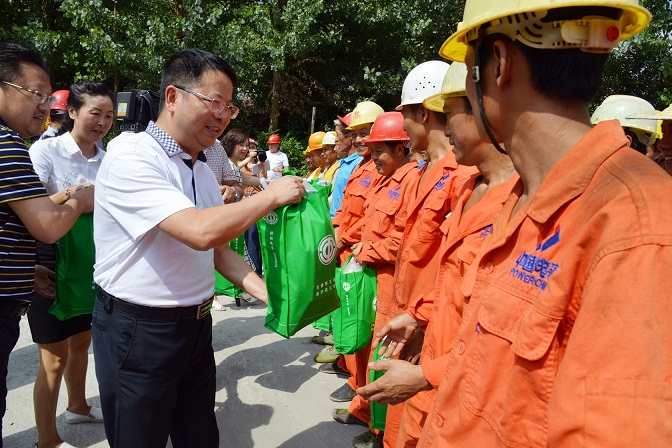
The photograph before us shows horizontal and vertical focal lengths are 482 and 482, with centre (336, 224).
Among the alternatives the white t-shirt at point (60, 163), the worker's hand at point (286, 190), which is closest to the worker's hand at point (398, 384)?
the worker's hand at point (286, 190)

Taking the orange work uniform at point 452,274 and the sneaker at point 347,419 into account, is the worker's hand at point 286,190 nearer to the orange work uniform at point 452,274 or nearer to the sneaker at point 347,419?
the orange work uniform at point 452,274

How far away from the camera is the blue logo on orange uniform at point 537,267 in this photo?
1.01 m

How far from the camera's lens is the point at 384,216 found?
3746 millimetres

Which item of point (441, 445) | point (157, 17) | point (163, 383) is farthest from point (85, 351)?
point (157, 17)

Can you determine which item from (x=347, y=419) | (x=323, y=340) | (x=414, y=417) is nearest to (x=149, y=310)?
(x=414, y=417)

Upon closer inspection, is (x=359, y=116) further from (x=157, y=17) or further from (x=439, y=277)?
(x=157, y=17)

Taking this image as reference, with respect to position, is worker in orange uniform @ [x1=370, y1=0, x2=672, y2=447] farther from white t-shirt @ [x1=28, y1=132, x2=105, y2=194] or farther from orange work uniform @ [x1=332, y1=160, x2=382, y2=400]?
orange work uniform @ [x1=332, y1=160, x2=382, y2=400]

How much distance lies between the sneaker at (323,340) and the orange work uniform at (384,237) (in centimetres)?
145

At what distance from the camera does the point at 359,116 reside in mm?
5375

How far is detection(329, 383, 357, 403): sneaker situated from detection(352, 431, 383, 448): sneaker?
2.00 feet

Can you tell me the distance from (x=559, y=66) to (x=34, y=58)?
274cm

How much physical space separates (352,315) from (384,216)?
2.70 feet

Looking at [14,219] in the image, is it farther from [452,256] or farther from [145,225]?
[452,256]

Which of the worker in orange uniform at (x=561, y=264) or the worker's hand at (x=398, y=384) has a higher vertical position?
the worker in orange uniform at (x=561, y=264)
